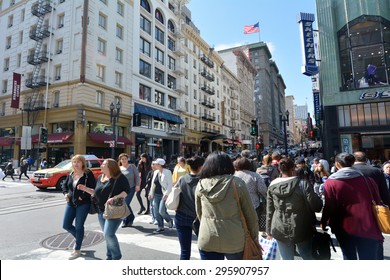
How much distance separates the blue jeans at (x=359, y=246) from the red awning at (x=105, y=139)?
2300 cm

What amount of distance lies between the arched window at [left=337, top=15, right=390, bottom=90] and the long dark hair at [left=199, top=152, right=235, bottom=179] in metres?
27.3

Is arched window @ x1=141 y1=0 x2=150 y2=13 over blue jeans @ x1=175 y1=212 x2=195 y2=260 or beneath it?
over

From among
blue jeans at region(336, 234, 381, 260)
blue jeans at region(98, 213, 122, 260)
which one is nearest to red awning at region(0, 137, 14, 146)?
blue jeans at region(98, 213, 122, 260)

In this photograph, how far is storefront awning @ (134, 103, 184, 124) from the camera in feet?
100

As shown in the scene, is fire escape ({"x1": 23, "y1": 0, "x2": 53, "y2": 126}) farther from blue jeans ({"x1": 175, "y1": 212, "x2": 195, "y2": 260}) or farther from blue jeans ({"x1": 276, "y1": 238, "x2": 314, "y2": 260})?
blue jeans ({"x1": 276, "y1": 238, "x2": 314, "y2": 260})

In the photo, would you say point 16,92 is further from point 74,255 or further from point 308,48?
point 308,48

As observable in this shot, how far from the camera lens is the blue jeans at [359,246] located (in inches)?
117

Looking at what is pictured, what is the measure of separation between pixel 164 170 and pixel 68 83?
2303cm

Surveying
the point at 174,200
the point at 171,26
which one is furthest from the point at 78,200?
the point at 171,26

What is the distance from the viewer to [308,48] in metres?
23.8

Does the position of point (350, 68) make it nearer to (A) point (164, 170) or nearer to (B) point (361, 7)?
(B) point (361, 7)

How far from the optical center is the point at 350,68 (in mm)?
25312
